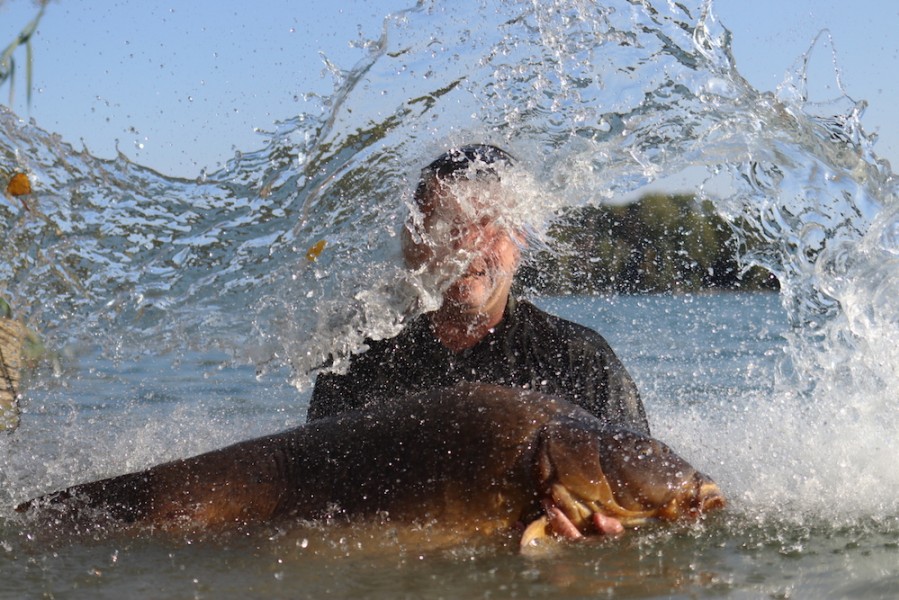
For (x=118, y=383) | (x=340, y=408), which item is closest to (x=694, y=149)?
(x=340, y=408)

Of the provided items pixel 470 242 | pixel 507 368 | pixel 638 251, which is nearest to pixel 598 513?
pixel 507 368

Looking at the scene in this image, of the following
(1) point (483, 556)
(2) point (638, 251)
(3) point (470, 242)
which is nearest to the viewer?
(1) point (483, 556)

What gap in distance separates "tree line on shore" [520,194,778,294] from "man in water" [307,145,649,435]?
0.81 m

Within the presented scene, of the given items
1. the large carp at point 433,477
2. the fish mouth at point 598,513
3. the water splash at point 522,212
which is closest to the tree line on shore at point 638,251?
the water splash at point 522,212

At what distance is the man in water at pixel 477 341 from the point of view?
4.40 meters

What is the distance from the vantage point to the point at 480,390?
3.67 metres

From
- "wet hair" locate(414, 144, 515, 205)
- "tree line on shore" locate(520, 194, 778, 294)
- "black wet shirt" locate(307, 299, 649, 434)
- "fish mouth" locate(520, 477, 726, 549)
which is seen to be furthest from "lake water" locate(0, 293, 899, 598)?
"wet hair" locate(414, 144, 515, 205)

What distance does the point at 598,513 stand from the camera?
3.41m

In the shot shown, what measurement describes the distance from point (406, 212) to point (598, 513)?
2160mm

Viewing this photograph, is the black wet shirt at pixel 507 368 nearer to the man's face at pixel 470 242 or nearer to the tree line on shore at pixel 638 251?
the man's face at pixel 470 242

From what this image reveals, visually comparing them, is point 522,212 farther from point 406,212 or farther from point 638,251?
point 638,251

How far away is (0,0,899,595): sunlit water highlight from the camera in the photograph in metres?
5.16

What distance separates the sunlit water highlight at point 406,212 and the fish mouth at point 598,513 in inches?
35.0

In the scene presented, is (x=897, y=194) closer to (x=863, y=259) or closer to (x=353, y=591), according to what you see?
(x=863, y=259)
